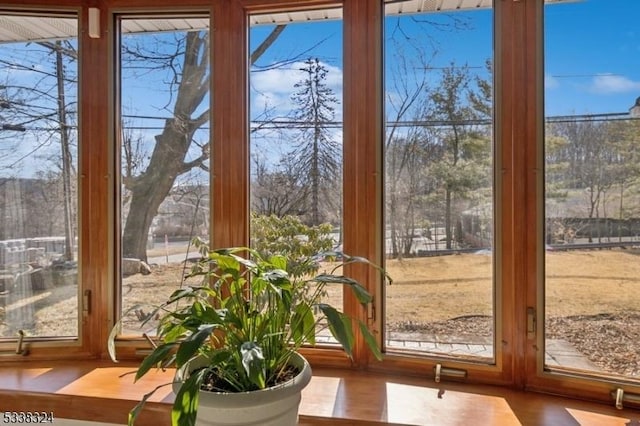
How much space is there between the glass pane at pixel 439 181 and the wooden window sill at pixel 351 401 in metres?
0.17

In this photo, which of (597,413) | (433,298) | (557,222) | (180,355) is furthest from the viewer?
(433,298)

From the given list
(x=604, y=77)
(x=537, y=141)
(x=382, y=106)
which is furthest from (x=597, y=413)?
(x=382, y=106)

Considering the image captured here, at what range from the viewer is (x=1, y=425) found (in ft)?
4.71

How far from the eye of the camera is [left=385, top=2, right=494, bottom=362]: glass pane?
1.52 metres

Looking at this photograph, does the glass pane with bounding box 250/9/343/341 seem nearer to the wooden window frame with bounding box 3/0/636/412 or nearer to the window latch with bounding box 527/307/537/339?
the wooden window frame with bounding box 3/0/636/412

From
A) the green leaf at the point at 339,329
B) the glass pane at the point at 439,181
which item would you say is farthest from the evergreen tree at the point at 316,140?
the green leaf at the point at 339,329

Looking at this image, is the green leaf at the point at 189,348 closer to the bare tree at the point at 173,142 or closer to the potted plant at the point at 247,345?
the potted plant at the point at 247,345

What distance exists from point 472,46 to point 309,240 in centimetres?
101

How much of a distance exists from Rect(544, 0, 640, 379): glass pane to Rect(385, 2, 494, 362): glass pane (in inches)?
8.6

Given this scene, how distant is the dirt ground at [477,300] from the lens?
1360 millimetres

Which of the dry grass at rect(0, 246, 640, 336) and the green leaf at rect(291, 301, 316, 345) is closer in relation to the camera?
the green leaf at rect(291, 301, 316, 345)

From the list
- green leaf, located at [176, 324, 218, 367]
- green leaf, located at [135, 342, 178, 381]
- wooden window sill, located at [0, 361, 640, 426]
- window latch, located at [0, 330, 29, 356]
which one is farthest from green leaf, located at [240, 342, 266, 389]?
window latch, located at [0, 330, 29, 356]

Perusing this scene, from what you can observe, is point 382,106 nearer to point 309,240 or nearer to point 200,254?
point 309,240

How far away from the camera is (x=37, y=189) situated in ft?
5.71
